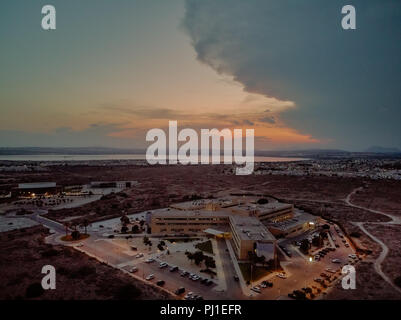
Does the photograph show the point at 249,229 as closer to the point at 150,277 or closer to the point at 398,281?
the point at 150,277

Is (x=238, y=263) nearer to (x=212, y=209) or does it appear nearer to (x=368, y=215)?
(x=212, y=209)

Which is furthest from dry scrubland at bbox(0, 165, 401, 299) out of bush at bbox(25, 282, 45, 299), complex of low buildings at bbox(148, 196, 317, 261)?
bush at bbox(25, 282, 45, 299)

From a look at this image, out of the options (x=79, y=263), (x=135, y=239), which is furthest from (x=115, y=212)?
(x=79, y=263)

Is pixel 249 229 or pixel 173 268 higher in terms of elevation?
pixel 249 229

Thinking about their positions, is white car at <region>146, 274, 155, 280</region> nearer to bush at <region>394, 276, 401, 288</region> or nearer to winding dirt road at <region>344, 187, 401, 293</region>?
winding dirt road at <region>344, 187, 401, 293</region>

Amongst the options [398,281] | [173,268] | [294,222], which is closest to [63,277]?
[173,268]

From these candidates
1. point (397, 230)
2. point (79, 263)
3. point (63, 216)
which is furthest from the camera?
point (63, 216)

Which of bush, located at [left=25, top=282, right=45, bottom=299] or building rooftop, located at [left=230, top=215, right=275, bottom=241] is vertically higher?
building rooftop, located at [left=230, top=215, right=275, bottom=241]
